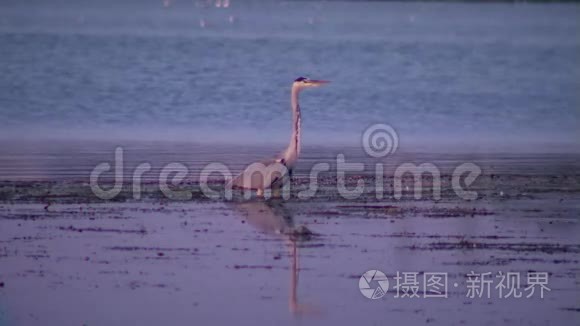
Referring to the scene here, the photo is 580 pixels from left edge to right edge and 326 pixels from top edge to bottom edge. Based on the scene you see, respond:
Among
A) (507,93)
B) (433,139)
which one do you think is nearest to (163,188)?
(433,139)

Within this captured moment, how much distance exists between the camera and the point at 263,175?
13.2 metres

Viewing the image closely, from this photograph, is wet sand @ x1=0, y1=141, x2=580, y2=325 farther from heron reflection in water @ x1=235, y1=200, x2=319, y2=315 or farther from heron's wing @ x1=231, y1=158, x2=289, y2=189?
heron's wing @ x1=231, y1=158, x2=289, y2=189

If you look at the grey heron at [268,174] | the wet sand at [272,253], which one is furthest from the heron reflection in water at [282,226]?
the grey heron at [268,174]

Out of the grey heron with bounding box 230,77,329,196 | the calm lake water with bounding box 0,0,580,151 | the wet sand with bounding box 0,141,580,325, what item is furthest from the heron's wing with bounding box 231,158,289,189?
the calm lake water with bounding box 0,0,580,151

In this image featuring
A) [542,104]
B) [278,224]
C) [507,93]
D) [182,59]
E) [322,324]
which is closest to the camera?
[322,324]

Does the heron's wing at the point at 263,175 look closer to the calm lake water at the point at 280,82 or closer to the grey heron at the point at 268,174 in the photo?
the grey heron at the point at 268,174

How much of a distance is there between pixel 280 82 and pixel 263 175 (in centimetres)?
2012

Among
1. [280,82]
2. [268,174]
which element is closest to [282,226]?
[268,174]

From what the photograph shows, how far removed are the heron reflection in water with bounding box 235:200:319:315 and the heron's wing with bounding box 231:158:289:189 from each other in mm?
238

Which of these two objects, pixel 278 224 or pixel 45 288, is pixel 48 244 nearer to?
pixel 45 288

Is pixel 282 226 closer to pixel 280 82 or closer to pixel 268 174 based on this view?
pixel 268 174

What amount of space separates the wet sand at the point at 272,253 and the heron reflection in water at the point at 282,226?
0.02 m

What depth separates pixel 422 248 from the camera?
1051cm

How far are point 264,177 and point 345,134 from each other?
865 cm
